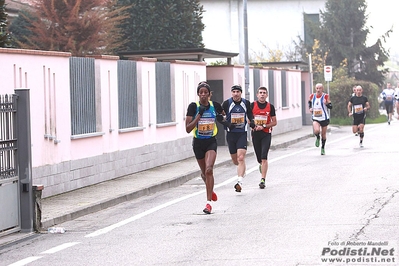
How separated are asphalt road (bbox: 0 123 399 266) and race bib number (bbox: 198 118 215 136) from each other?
119 cm

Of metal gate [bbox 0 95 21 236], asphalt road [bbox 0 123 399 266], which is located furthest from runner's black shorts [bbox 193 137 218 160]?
metal gate [bbox 0 95 21 236]

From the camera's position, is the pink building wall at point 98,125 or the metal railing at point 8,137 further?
the pink building wall at point 98,125

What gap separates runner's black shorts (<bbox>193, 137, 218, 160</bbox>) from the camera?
13484mm

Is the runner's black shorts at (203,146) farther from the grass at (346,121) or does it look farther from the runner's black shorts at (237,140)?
the grass at (346,121)

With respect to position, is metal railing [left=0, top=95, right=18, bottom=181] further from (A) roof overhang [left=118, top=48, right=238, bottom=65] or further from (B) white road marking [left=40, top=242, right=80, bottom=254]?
(A) roof overhang [left=118, top=48, right=238, bottom=65]

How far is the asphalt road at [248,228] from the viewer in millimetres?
9195

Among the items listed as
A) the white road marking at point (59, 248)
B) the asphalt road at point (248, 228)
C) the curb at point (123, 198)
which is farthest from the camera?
the curb at point (123, 198)

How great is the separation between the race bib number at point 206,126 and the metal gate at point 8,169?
2788mm

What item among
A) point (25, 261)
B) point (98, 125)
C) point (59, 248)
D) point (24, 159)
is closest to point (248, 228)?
point (59, 248)

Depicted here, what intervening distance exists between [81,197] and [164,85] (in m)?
7.43

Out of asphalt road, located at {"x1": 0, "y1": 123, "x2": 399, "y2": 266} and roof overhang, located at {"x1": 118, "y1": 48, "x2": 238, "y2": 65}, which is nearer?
asphalt road, located at {"x1": 0, "y1": 123, "x2": 399, "y2": 266}

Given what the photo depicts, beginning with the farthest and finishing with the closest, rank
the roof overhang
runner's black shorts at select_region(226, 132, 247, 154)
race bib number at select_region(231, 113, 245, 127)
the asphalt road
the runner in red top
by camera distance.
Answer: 1. the roof overhang
2. the runner in red top
3. runner's black shorts at select_region(226, 132, 247, 154)
4. race bib number at select_region(231, 113, 245, 127)
5. the asphalt road

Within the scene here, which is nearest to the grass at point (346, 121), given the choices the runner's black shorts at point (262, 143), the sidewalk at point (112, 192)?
the sidewalk at point (112, 192)

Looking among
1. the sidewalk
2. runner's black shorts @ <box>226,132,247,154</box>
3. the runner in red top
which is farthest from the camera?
the runner in red top
